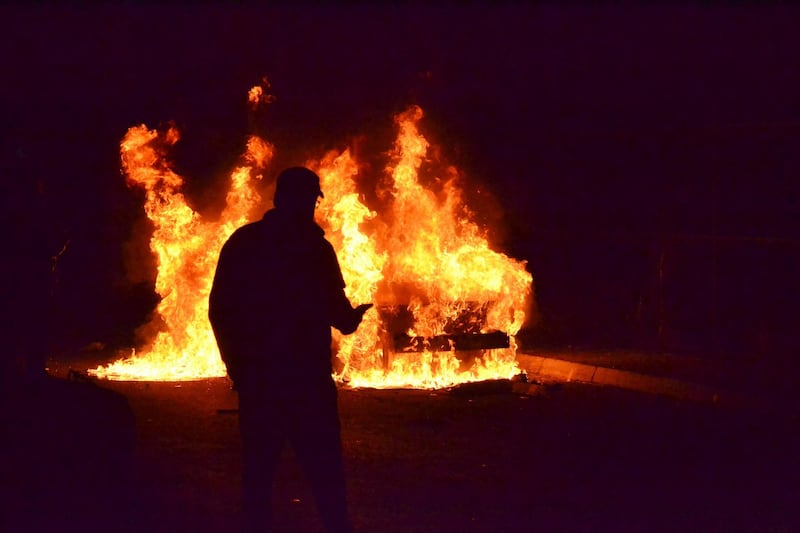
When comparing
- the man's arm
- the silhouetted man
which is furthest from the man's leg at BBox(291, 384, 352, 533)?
the man's arm

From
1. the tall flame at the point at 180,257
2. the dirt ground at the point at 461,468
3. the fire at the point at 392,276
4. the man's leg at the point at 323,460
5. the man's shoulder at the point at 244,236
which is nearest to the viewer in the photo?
the man's leg at the point at 323,460

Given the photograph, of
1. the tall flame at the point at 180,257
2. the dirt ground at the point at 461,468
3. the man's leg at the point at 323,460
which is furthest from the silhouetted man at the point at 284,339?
the tall flame at the point at 180,257

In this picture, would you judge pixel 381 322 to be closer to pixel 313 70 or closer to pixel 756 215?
pixel 313 70

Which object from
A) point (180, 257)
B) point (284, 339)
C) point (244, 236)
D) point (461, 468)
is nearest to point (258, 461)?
point (284, 339)

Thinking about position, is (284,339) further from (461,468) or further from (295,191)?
(461,468)

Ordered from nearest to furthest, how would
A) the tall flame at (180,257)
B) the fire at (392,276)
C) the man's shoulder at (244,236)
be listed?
the man's shoulder at (244,236), the fire at (392,276), the tall flame at (180,257)

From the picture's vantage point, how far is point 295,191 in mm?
5098

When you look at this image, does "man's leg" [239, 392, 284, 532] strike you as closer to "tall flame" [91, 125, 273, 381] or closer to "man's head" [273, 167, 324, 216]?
"man's head" [273, 167, 324, 216]

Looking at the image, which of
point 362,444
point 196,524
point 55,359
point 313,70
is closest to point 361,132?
point 313,70

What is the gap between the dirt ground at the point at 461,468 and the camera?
6.30m

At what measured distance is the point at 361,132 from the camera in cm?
1688

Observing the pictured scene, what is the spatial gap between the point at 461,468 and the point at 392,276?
272 inches

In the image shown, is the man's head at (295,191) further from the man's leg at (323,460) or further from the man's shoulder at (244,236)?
the man's leg at (323,460)

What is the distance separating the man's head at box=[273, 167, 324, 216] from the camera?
201 inches
